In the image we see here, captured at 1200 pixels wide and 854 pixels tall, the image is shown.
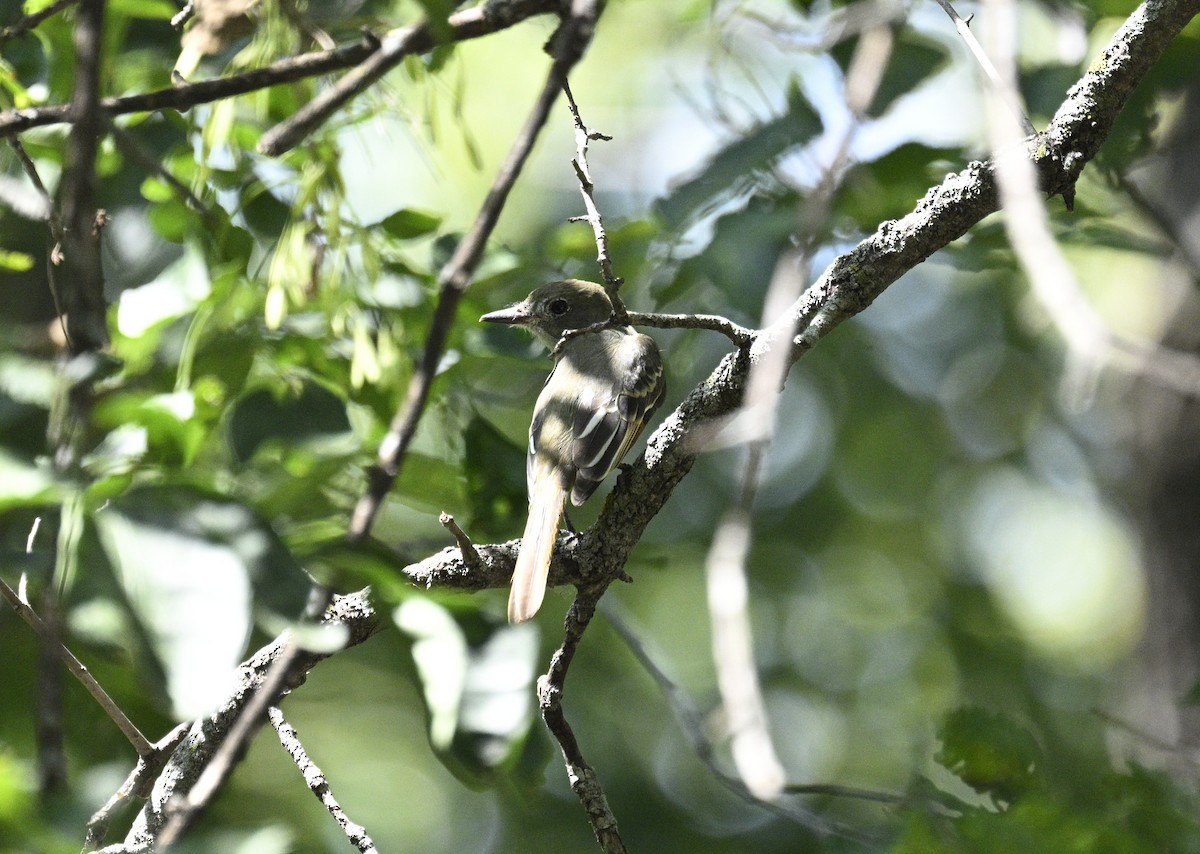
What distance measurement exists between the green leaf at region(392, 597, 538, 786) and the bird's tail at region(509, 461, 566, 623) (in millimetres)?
55

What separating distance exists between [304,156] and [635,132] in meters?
5.96

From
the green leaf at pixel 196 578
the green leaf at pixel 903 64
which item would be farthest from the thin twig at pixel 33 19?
the green leaf at pixel 903 64

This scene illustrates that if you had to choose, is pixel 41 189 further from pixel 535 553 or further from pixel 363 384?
pixel 535 553

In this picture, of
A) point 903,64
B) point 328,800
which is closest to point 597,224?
point 328,800

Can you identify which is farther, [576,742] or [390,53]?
[576,742]

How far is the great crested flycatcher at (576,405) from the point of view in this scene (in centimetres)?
301

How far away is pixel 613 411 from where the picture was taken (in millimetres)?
4051

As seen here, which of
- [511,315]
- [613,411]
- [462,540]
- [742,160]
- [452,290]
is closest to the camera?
[452,290]

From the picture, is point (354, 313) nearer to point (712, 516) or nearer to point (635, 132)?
point (635, 132)

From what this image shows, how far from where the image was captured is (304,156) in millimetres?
2912

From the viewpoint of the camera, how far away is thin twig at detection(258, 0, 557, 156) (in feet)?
4.40

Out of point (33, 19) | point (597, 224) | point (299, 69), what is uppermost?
point (33, 19)

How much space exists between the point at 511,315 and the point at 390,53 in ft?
9.88

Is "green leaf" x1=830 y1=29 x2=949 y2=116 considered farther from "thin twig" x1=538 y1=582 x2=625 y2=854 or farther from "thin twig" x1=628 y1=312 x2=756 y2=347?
"thin twig" x1=538 y1=582 x2=625 y2=854
